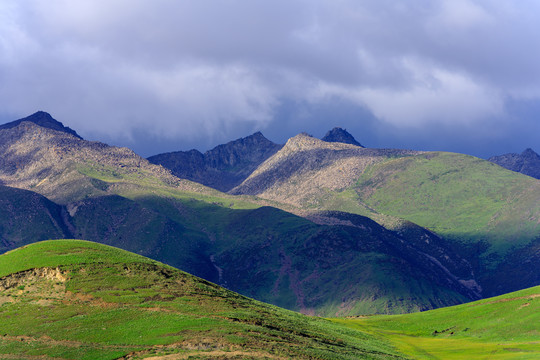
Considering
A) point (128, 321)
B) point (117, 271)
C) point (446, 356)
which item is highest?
point (117, 271)

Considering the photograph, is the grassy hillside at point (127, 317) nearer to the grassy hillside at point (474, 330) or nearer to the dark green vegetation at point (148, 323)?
the dark green vegetation at point (148, 323)

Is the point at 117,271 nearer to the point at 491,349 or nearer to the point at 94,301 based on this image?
the point at 94,301

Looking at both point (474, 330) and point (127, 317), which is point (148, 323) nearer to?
point (127, 317)

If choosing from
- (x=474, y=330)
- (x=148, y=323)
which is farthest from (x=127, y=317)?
(x=474, y=330)

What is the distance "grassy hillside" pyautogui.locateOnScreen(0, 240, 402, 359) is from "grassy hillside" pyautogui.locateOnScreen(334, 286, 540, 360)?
18199 mm

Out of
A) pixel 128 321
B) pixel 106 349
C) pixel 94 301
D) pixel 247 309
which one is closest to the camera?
pixel 106 349

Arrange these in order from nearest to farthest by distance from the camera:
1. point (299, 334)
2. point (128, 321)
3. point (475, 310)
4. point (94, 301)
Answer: point (128, 321) < point (94, 301) < point (299, 334) < point (475, 310)

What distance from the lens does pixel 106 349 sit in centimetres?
8619

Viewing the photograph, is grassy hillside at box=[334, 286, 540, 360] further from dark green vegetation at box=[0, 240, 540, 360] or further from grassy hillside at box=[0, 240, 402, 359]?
grassy hillside at box=[0, 240, 402, 359]

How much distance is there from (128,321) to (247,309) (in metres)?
27.4

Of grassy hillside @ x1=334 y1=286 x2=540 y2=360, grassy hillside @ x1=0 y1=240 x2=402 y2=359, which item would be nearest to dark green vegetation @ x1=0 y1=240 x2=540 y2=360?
grassy hillside @ x1=0 y1=240 x2=402 y2=359

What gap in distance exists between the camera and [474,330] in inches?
6083

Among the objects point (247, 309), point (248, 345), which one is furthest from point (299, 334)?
point (248, 345)

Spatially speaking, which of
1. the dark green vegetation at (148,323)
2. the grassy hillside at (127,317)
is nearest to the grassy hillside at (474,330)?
the dark green vegetation at (148,323)
